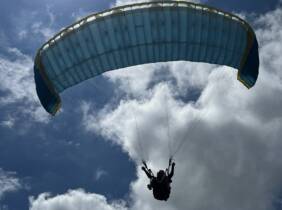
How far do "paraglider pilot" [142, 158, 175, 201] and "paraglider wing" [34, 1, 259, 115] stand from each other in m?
5.72

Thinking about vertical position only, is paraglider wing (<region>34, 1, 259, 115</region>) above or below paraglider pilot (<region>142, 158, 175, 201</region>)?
above

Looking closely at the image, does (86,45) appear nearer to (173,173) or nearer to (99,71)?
(99,71)

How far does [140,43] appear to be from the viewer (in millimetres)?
29484

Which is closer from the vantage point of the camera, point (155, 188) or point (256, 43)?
point (155, 188)

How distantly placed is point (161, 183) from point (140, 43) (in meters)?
7.13

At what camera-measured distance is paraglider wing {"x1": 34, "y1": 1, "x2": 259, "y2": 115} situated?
28.7 meters

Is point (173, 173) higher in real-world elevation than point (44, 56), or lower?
lower

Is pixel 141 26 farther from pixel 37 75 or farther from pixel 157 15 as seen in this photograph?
pixel 37 75

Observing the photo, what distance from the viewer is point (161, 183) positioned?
94.0ft

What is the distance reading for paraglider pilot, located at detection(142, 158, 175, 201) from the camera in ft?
93.7

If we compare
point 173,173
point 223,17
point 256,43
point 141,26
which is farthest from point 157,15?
point 173,173

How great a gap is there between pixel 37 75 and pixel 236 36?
10554mm

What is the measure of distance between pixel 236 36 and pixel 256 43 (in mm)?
1359

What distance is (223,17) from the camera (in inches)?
1148
